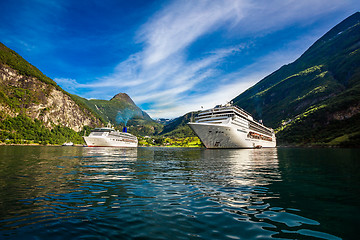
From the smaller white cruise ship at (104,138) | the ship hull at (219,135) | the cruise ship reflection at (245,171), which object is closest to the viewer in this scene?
the cruise ship reflection at (245,171)

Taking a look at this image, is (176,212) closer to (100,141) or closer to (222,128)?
(222,128)

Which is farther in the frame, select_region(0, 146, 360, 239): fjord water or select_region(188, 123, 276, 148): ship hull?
select_region(188, 123, 276, 148): ship hull

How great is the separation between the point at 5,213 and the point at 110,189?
446 centimetres

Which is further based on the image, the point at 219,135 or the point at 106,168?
the point at 219,135

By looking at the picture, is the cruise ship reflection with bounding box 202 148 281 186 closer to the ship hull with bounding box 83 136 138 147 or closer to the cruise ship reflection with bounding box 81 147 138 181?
the cruise ship reflection with bounding box 81 147 138 181

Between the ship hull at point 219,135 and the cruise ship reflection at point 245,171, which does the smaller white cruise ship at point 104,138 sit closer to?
the ship hull at point 219,135

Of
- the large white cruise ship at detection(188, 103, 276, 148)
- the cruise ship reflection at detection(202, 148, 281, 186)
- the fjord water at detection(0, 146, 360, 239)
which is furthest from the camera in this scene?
the large white cruise ship at detection(188, 103, 276, 148)

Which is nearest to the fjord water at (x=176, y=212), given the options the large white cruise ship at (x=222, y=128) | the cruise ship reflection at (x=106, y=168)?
the cruise ship reflection at (x=106, y=168)

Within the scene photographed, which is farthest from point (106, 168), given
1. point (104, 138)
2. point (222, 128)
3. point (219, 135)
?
point (104, 138)

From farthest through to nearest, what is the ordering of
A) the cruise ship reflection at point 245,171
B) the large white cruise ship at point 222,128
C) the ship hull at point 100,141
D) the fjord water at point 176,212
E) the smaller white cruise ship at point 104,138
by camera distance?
1. the smaller white cruise ship at point 104,138
2. the ship hull at point 100,141
3. the large white cruise ship at point 222,128
4. the cruise ship reflection at point 245,171
5. the fjord water at point 176,212

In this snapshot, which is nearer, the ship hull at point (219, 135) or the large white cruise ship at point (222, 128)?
the ship hull at point (219, 135)

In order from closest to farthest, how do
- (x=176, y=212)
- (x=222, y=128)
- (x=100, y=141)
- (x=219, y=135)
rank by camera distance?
(x=176, y=212)
(x=222, y=128)
(x=219, y=135)
(x=100, y=141)

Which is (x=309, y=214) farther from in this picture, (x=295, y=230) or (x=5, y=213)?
(x=5, y=213)

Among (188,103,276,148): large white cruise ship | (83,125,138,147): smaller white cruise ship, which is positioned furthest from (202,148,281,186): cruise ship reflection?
(83,125,138,147): smaller white cruise ship
